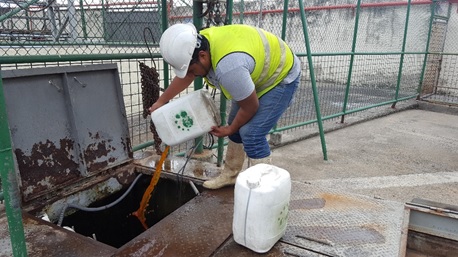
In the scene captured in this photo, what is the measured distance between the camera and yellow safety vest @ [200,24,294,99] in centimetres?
218

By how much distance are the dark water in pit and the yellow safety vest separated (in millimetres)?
1142

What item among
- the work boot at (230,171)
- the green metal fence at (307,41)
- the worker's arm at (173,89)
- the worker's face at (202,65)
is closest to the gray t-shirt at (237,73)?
the worker's face at (202,65)

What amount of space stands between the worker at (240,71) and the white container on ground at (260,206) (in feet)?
1.61

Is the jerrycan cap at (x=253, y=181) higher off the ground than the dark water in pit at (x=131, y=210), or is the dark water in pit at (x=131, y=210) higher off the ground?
the jerrycan cap at (x=253, y=181)

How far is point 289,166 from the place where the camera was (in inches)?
178

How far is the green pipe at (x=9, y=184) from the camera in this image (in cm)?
136

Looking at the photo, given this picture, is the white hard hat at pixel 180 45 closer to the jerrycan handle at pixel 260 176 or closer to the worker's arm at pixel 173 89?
the worker's arm at pixel 173 89

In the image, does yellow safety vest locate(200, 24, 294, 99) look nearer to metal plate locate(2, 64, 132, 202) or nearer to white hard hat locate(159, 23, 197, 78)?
white hard hat locate(159, 23, 197, 78)

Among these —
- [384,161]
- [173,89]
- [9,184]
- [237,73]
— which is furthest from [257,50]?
[384,161]

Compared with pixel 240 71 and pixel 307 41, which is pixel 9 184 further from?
pixel 307 41

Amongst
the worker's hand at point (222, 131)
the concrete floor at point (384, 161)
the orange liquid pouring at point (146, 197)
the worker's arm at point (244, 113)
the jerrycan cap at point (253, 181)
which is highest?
the worker's arm at point (244, 113)

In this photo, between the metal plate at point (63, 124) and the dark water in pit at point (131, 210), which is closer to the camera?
the metal plate at point (63, 124)

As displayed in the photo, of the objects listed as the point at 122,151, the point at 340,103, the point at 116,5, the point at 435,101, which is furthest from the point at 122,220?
the point at 435,101

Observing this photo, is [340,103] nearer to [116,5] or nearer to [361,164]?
[361,164]
